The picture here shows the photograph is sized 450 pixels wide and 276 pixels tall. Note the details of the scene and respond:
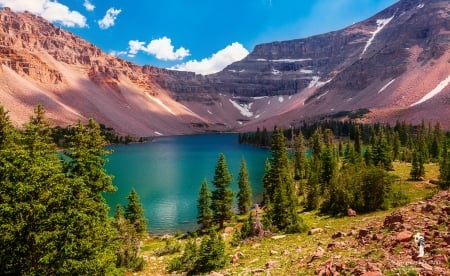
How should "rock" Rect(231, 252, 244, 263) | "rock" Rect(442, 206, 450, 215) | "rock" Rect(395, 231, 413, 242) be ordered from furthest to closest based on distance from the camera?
"rock" Rect(231, 252, 244, 263) → "rock" Rect(442, 206, 450, 215) → "rock" Rect(395, 231, 413, 242)

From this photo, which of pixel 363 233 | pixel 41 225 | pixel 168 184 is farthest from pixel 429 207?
pixel 168 184

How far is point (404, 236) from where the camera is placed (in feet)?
55.3

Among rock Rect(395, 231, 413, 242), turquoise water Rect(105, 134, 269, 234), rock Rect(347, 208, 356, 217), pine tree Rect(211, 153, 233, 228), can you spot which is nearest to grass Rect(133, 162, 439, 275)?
rock Rect(395, 231, 413, 242)

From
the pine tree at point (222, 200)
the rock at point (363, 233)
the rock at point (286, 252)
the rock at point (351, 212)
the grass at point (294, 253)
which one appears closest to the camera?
the grass at point (294, 253)

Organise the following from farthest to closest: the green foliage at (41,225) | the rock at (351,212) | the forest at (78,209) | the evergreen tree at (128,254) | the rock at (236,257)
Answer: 1. the rock at (351,212)
2. the evergreen tree at (128,254)
3. the rock at (236,257)
4. the forest at (78,209)
5. the green foliage at (41,225)

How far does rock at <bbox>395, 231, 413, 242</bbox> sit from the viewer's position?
1663 cm

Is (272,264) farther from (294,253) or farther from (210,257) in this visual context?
(210,257)

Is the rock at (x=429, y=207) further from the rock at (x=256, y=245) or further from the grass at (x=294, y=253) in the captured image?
the rock at (x=256, y=245)

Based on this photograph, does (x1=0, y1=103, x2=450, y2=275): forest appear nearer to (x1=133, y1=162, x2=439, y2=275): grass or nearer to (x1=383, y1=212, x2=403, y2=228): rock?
(x1=133, y1=162, x2=439, y2=275): grass

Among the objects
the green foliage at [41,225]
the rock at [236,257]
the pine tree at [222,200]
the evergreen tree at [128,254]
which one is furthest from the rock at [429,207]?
the pine tree at [222,200]

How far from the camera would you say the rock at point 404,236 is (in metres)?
16.6

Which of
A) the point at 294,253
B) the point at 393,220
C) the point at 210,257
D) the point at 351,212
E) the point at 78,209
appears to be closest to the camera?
the point at 78,209

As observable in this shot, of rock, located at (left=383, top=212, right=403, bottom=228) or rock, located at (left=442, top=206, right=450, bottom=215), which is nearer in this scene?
rock, located at (left=442, top=206, right=450, bottom=215)

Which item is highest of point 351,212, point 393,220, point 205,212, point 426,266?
point 426,266
